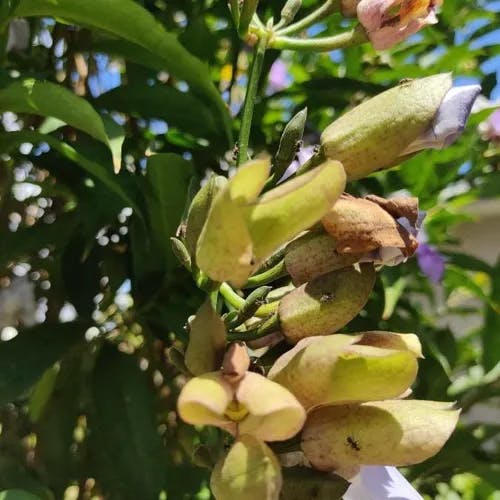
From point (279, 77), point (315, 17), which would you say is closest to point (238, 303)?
point (315, 17)

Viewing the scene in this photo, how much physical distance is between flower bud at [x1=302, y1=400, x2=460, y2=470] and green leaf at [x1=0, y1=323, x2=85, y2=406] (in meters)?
0.42

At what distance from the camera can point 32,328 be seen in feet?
2.73

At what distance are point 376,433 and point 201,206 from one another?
4.9 inches

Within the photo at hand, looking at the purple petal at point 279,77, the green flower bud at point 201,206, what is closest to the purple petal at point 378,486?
the green flower bud at point 201,206

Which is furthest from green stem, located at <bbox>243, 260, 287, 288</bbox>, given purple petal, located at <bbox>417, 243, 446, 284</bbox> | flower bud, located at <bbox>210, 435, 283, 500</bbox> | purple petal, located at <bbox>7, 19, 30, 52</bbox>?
purple petal, located at <bbox>417, 243, 446, 284</bbox>

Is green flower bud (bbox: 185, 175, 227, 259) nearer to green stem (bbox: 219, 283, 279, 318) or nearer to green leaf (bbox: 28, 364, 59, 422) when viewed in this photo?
green stem (bbox: 219, 283, 279, 318)

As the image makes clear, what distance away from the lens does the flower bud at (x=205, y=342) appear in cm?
35

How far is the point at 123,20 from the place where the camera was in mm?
675

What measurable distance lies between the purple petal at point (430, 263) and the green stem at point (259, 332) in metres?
0.67

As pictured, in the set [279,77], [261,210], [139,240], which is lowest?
[279,77]

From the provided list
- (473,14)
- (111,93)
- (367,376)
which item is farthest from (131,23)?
(473,14)

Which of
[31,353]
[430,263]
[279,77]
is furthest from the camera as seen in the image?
[279,77]

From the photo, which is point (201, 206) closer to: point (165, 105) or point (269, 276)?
point (269, 276)

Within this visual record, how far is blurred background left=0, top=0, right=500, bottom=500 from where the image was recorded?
0.79 m
